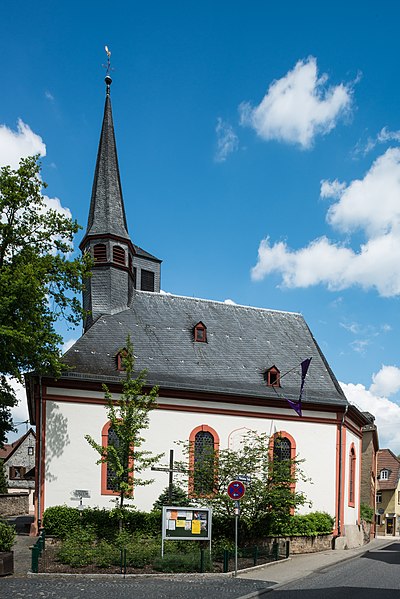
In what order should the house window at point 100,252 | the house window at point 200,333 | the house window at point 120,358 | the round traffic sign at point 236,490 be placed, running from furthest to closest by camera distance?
1. the house window at point 100,252
2. the house window at point 200,333
3. the house window at point 120,358
4. the round traffic sign at point 236,490

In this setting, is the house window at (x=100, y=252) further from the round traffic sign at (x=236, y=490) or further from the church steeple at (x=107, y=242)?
the round traffic sign at (x=236, y=490)

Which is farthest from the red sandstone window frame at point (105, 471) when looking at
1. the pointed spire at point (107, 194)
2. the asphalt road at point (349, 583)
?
the pointed spire at point (107, 194)

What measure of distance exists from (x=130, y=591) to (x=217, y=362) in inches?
603

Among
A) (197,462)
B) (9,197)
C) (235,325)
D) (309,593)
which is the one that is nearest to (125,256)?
(235,325)

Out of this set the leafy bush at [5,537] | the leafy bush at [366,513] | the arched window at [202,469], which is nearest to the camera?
the leafy bush at [5,537]

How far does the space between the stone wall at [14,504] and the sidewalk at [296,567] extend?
25808mm

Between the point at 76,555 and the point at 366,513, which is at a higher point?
the point at 76,555

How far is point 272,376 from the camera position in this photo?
29.1m

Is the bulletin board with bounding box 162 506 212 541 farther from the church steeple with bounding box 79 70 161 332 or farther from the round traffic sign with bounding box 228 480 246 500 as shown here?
the church steeple with bounding box 79 70 161 332

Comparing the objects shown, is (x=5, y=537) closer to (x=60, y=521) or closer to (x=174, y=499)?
(x=60, y=521)

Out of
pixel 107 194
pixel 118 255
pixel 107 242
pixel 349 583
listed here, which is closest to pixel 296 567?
pixel 349 583

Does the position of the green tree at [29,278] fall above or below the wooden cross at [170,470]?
above

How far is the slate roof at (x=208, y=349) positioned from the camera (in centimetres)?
2719

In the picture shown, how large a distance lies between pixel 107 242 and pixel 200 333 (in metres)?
6.22
